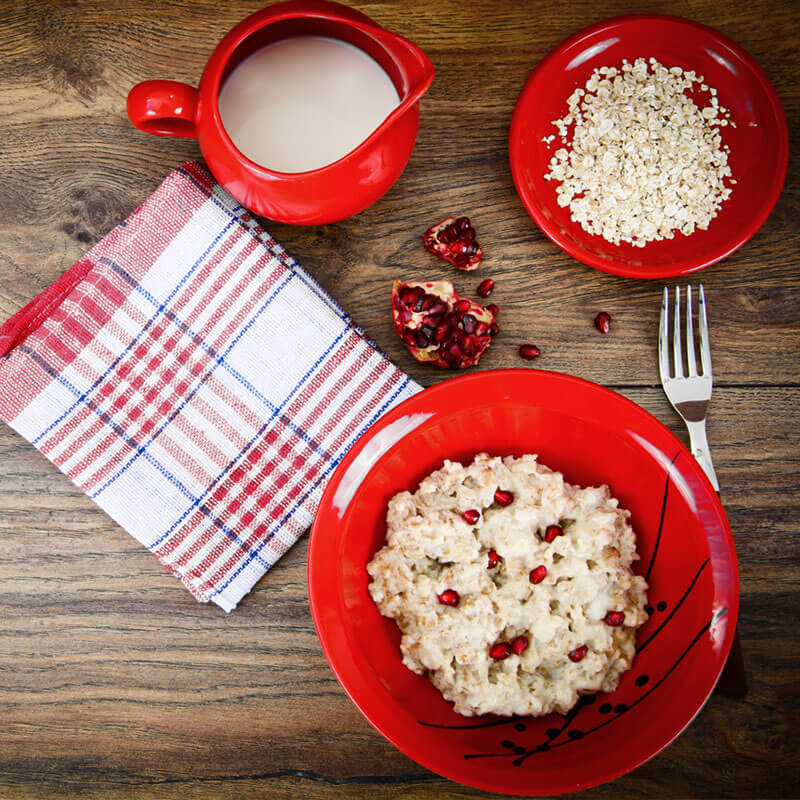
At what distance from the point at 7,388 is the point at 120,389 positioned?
18 cm

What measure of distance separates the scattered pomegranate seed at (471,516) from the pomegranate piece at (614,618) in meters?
0.24

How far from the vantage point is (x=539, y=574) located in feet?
3.47

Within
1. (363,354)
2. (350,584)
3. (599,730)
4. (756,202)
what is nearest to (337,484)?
(350,584)

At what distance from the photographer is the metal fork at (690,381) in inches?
49.4

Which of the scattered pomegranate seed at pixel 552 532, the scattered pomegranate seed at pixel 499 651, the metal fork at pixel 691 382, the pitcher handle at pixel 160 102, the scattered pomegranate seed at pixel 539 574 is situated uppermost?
the pitcher handle at pixel 160 102

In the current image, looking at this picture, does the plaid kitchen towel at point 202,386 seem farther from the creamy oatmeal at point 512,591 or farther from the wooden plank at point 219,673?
the creamy oatmeal at point 512,591

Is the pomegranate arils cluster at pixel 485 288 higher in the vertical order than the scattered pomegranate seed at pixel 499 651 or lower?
higher

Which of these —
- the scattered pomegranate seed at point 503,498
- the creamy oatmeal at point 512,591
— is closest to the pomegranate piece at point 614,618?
the creamy oatmeal at point 512,591

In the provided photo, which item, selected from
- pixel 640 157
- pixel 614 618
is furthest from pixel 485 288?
pixel 614 618

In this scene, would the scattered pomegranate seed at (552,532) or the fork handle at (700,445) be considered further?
the fork handle at (700,445)

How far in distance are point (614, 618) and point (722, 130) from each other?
0.88 m

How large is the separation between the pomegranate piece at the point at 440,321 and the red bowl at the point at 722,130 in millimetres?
190

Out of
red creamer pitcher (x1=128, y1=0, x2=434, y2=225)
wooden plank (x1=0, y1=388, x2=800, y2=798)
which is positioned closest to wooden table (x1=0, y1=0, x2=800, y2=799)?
wooden plank (x1=0, y1=388, x2=800, y2=798)

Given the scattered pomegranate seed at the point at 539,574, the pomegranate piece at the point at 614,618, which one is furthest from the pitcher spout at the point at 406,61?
the pomegranate piece at the point at 614,618
